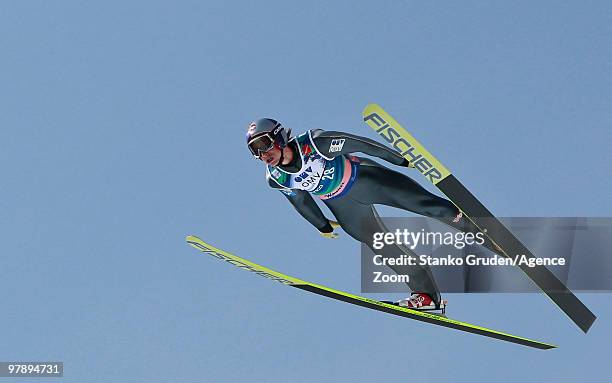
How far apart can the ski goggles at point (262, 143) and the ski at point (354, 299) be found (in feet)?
9.26

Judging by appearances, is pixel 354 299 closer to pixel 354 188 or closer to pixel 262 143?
pixel 354 188

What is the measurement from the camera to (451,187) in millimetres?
12219

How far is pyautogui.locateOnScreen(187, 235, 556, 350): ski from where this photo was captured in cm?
1322

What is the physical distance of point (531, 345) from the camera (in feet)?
45.6

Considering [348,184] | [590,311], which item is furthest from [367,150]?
[590,311]

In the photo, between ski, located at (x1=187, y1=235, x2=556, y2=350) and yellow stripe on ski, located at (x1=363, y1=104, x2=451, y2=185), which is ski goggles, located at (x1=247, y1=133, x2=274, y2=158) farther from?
ski, located at (x1=187, y1=235, x2=556, y2=350)

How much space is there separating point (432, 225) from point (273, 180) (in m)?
2.37

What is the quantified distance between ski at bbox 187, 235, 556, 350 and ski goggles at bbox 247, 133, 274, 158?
282cm

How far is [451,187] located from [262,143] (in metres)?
2.66

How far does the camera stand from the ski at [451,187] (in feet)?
39.5

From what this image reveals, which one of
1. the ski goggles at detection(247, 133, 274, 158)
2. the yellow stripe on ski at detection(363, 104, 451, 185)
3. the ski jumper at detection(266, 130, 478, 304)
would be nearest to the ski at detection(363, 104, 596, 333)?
the yellow stripe on ski at detection(363, 104, 451, 185)

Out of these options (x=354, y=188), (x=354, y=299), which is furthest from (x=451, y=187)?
(x=354, y=299)

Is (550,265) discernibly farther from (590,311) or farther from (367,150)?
(367,150)

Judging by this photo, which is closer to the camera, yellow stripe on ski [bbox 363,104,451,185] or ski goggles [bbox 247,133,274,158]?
ski goggles [bbox 247,133,274,158]
